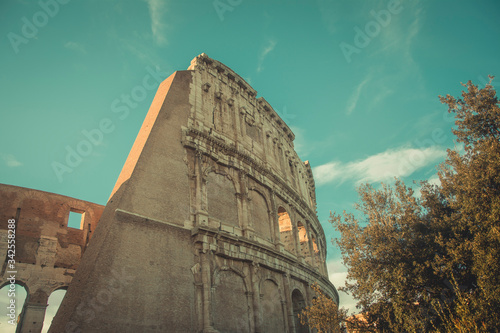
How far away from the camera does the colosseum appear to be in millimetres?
10500

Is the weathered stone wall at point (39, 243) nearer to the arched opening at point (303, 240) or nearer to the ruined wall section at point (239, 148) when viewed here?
the ruined wall section at point (239, 148)

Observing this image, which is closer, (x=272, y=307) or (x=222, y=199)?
(x=272, y=307)

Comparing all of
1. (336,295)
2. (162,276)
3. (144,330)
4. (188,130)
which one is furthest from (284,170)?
(144,330)

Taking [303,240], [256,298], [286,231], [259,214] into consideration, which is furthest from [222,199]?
[303,240]

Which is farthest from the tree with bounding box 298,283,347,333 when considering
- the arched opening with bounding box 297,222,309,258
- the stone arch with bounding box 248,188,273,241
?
the arched opening with bounding box 297,222,309,258

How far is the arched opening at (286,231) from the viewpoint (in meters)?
20.3

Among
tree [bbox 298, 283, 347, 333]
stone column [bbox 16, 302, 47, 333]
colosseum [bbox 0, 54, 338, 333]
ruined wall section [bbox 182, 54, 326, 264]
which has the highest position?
ruined wall section [bbox 182, 54, 326, 264]

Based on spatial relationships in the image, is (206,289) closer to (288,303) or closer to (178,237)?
(178,237)

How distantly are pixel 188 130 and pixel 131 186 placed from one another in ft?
14.0

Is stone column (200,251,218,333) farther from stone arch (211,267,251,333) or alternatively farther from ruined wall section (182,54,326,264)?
ruined wall section (182,54,326,264)

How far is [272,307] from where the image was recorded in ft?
51.0

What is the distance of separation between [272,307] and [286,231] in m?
5.91

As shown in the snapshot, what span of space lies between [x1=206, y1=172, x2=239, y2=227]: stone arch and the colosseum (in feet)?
0.17

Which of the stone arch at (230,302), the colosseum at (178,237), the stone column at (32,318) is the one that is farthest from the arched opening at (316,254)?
the stone column at (32,318)
